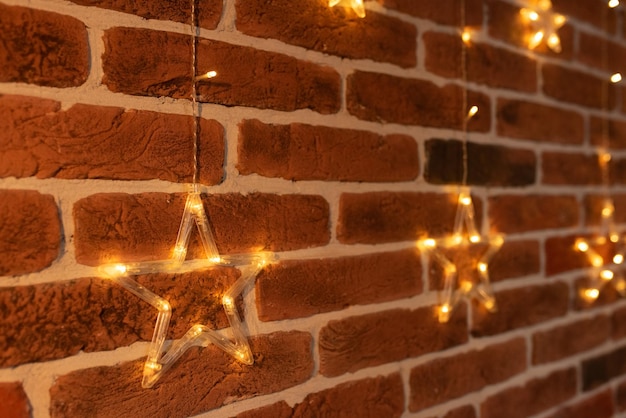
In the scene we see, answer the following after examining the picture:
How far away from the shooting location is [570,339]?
3.20 ft

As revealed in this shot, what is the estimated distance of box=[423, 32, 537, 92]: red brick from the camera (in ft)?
2.54

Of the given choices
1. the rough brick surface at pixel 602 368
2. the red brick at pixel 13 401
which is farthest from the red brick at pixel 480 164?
the red brick at pixel 13 401

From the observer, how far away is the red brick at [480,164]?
2.53 ft

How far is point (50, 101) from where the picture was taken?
0.48 meters

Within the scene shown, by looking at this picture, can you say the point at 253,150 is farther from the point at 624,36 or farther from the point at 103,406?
the point at 624,36

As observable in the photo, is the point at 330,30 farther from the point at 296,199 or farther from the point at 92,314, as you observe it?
the point at 92,314

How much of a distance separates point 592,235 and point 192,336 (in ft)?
2.82

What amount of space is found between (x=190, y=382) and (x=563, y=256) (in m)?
0.75

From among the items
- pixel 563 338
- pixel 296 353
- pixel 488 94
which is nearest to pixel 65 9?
pixel 296 353

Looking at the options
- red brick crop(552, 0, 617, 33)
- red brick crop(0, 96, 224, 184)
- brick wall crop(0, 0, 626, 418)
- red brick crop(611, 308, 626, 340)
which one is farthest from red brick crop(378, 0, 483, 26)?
red brick crop(611, 308, 626, 340)

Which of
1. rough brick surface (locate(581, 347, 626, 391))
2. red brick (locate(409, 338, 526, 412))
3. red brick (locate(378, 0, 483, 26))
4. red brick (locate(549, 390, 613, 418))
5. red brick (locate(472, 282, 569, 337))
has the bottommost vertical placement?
red brick (locate(549, 390, 613, 418))

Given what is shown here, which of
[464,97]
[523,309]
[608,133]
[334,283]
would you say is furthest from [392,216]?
[608,133]

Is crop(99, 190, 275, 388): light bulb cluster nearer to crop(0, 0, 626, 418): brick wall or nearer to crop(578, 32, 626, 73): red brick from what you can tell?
crop(0, 0, 626, 418): brick wall

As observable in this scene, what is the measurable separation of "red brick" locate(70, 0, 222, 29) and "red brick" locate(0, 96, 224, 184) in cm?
10
